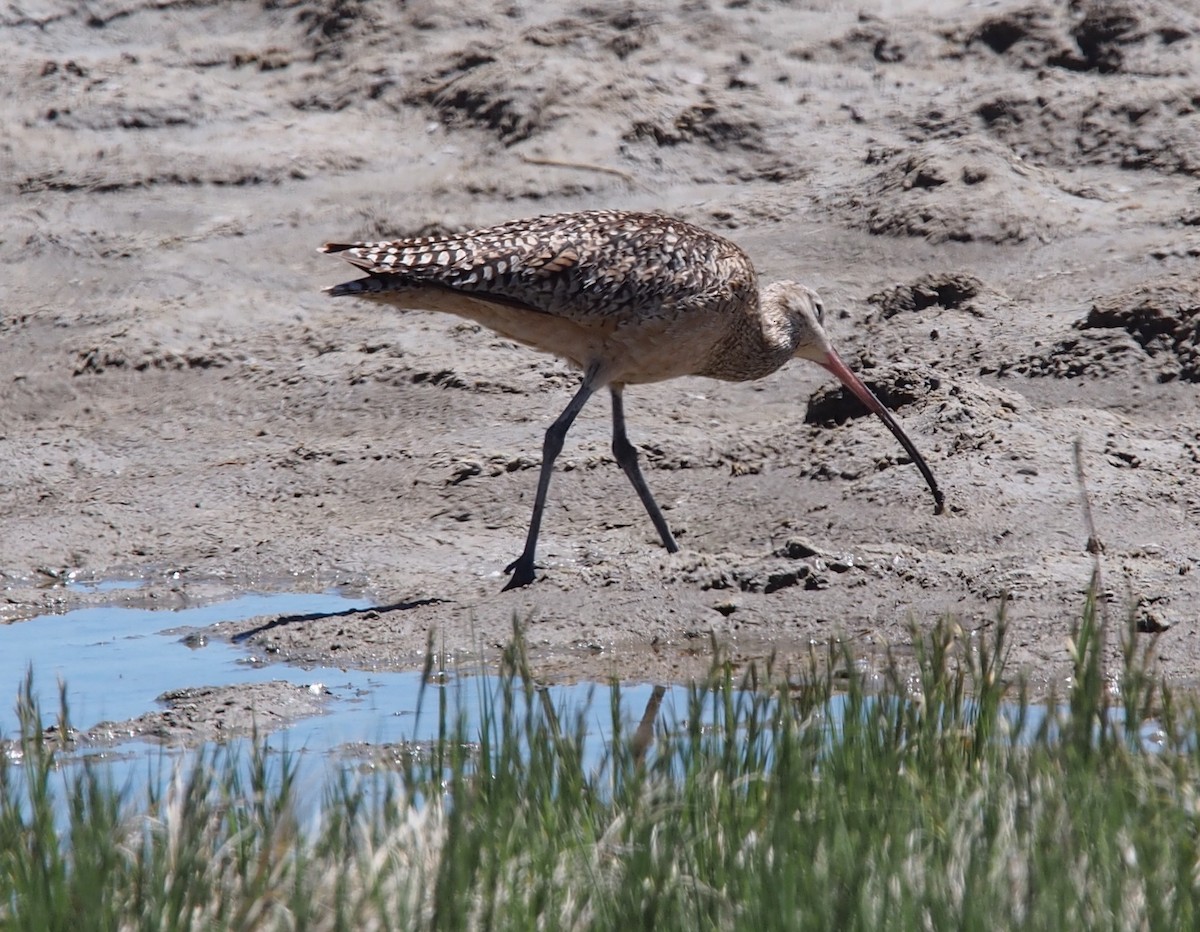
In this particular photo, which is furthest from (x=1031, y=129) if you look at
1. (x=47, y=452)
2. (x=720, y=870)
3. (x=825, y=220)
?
(x=720, y=870)

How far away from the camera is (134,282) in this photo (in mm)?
11430

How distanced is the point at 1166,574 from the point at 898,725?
2811 millimetres

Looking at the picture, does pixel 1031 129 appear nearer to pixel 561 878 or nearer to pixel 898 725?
pixel 898 725

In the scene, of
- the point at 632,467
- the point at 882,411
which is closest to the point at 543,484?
the point at 632,467

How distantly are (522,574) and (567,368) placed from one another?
2.61 m

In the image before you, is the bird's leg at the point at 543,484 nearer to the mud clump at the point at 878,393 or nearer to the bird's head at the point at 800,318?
the bird's head at the point at 800,318

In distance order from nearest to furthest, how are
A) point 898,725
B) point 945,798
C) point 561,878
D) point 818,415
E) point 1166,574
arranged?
point 561,878 < point 945,798 < point 898,725 < point 1166,574 < point 818,415

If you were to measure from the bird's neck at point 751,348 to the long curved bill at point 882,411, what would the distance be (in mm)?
218

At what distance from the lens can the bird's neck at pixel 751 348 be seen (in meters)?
8.48

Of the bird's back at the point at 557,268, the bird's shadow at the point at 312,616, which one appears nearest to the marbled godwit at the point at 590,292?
the bird's back at the point at 557,268

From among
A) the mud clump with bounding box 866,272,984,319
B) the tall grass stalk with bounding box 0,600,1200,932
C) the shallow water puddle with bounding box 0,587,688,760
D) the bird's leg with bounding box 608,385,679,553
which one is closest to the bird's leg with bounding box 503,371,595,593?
the bird's leg with bounding box 608,385,679,553

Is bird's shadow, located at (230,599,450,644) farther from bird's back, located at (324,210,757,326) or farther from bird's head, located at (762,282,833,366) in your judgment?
bird's head, located at (762,282,833,366)

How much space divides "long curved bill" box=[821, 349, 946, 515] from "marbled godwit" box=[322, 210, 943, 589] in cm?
2

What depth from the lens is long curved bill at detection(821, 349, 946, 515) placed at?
25.5ft
